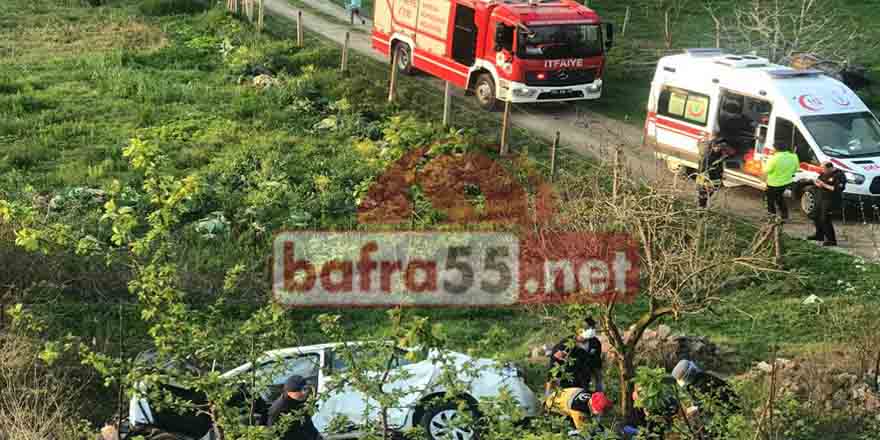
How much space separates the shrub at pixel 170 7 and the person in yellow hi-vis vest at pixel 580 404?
26328 mm

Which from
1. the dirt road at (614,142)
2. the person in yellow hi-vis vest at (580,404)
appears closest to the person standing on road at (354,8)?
the dirt road at (614,142)

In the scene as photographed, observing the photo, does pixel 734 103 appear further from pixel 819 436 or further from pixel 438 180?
pixel 819 436

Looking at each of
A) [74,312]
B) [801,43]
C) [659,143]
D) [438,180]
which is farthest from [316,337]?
[801,43]

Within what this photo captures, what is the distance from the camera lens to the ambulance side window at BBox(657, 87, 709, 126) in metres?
20.3

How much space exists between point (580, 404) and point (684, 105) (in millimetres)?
10740

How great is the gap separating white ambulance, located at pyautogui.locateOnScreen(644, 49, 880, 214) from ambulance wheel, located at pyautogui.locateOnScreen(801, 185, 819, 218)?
0.05 ft

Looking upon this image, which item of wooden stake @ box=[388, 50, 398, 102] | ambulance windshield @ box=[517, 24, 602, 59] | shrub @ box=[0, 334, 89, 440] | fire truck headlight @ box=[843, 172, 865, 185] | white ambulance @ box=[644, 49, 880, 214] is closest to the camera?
shrub @ box=[0, 334, 89, 440]

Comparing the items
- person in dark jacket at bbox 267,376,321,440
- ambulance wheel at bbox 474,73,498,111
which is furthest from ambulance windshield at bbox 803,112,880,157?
person in dark jacket at bbox 267,376,321,440

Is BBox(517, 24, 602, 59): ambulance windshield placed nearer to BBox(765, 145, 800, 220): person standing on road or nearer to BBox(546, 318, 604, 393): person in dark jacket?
BBox(765, 145, 800, 220): person standing on road

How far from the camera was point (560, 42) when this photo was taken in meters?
23.8

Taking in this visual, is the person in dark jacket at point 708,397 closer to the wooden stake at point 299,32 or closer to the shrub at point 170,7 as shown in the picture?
the wooden stake at point 299,32

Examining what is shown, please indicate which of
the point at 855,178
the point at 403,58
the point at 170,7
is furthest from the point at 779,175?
the point at 170,7

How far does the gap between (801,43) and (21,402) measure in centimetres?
2079

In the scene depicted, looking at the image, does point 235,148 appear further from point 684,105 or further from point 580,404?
point 580,404
